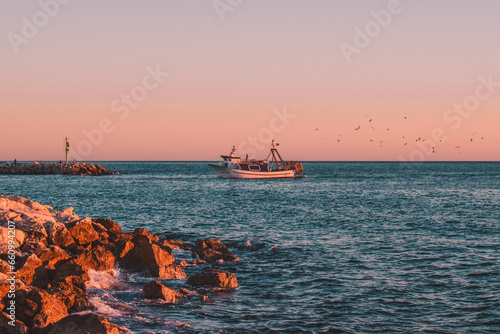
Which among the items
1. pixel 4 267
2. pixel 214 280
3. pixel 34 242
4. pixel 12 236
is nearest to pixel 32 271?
pixel 4 267

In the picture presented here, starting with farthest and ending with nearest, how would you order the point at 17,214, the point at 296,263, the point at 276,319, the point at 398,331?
the point at 296,263 < the point at 17,214 < the point at 276,319 < the point at 398,331

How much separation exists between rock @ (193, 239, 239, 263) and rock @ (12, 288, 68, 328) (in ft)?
33.2

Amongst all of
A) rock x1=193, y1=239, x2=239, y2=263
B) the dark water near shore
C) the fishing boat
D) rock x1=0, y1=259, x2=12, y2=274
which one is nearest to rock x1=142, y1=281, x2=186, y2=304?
the dark water near shore

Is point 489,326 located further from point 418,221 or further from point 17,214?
point 418,221

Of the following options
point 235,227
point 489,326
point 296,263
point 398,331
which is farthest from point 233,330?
point 235,227

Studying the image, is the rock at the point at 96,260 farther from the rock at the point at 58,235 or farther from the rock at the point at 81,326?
the rock at the point at 81,326

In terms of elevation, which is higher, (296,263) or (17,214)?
(17,214)

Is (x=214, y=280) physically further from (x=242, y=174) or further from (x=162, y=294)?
(x=242, y=174)

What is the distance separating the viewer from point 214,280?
17.0 m

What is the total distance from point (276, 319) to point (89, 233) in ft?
32.0

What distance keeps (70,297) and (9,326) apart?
2.59 metres

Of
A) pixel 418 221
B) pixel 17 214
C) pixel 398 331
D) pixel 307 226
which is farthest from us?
pixel 418 221

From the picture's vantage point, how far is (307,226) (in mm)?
33219

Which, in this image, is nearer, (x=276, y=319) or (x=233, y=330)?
(x=233, y=330)
